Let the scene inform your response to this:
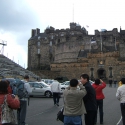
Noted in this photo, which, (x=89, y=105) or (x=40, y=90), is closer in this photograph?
(x=89, y=105)

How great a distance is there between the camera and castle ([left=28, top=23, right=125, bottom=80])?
59.2m

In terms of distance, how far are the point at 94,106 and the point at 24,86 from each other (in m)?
3.12

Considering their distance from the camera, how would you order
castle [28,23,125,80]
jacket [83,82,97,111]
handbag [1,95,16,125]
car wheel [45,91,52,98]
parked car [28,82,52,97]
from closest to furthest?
handbag [1,95,16,125]
jacket [83,82,97,111]
parked car [28,82,52,97]
car wheel [45,91,52,98]
castle [28,23,125,80]

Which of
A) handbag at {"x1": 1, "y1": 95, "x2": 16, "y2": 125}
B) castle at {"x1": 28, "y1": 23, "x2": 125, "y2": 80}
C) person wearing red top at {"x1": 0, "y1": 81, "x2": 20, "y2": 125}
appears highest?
castle at {"x1": 28, "y1": 23, "x2": 125, "y2": 80}

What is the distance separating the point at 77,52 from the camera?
245 ft

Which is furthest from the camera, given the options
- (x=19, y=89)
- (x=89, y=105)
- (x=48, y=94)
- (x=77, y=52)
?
(x=77, y=52)

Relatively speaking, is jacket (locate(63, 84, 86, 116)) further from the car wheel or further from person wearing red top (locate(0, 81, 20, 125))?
the car wheel

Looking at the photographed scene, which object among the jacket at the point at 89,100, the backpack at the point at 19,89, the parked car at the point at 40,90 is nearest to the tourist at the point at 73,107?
the jacket at the point at 89,100

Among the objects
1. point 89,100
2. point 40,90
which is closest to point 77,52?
point 40,90

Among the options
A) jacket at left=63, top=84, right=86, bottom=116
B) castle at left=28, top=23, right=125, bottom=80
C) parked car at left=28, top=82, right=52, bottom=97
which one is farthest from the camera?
castle at left=28, top=23, right=125, bottom=80

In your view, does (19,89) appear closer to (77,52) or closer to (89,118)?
(89,118)

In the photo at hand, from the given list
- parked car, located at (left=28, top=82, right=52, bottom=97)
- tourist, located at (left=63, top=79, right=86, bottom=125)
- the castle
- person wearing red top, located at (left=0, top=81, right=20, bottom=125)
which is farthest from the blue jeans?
the castle

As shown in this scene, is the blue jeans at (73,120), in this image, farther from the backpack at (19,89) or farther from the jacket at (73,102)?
the backpack at (19,89)

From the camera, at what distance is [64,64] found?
2470 inches
